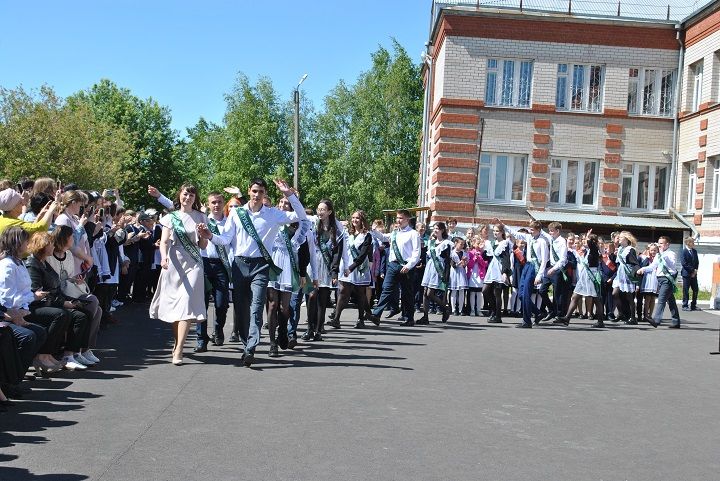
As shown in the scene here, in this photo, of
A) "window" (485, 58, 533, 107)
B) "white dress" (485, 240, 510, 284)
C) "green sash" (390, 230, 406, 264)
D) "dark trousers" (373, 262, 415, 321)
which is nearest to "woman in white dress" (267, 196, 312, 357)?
"green sash" (390, 230, 406, 264)

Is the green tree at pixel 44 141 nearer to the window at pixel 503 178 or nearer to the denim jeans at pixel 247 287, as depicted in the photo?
the window at pixel 503 178

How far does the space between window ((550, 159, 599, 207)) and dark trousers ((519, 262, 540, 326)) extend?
16677mm

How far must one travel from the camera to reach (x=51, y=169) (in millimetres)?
41312

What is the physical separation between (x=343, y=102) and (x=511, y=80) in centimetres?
2986

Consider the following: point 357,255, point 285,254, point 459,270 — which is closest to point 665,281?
point 459,270

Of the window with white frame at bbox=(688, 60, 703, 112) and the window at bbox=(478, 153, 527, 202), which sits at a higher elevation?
the window with white frame at bbox=(688, 60, 703, 112)

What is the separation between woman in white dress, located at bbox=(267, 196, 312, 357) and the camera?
1174 centimetres

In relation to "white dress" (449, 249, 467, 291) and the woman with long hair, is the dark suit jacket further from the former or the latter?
the woman with long hair

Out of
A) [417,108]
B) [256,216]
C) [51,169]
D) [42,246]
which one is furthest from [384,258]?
[417,108]

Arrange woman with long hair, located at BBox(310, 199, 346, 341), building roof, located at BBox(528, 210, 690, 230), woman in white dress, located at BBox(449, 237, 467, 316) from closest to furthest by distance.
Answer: woman with long hair, located at BBox(310, 199, 346, 341), woman in white dress, located at BBox(449, 237, 467, 316), building roof, located at BBox(528, 210, 690, 230)

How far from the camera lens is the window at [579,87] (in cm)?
3372

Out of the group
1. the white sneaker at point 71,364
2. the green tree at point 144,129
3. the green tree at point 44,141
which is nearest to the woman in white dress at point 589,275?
the white sneaker at point 71,364

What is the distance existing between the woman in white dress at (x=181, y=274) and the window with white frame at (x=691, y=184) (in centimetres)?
2663

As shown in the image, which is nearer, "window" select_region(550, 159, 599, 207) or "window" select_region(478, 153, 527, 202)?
"window" select_region(478, 153, 527, 202)
